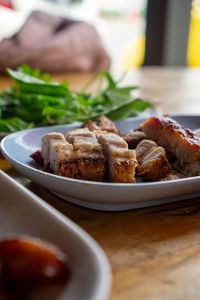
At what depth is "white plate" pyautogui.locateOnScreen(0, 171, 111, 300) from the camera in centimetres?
61

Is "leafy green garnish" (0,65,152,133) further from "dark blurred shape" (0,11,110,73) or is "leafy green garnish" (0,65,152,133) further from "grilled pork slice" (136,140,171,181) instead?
"dark blurred shape" (0,11,110,73)

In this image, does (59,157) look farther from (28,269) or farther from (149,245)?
(28,269)

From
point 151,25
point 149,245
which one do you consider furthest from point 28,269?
point 151,25

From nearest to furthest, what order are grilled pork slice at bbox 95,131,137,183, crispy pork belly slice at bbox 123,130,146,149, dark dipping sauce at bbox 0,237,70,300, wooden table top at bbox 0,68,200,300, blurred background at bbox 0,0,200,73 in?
1. dark dipping sauce at bbox 0,237,70,300
2. wooden table top at bbox 0,68,200,300
3. grilled pork slice at bbox 95,131,137,183
4. crispy pork belly slice at bbox 123,130,146,149
5. blurred background at bbox 0,0,200,73

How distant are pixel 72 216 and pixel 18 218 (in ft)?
0.90

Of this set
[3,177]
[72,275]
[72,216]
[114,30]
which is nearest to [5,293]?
[72,275]

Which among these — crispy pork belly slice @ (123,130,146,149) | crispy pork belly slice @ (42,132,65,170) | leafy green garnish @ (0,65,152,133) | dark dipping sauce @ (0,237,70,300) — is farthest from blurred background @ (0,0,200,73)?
dark dipping sauce @ (0,237,70,300)

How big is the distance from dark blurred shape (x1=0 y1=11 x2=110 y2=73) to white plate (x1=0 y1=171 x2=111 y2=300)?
11.9ft

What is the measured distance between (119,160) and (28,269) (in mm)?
571

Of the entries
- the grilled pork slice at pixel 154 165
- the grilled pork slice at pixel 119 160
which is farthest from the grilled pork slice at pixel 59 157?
the grilled pork slice at pixel 154 165

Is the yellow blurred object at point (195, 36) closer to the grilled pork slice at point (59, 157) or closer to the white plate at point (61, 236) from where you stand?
the grilled pork slice at point (59, 157)

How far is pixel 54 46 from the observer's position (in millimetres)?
4840

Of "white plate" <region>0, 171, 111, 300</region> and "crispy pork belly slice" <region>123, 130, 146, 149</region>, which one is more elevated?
"white plate" <region>0, 171, 111, 300</region>

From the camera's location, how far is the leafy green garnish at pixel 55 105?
194cm
